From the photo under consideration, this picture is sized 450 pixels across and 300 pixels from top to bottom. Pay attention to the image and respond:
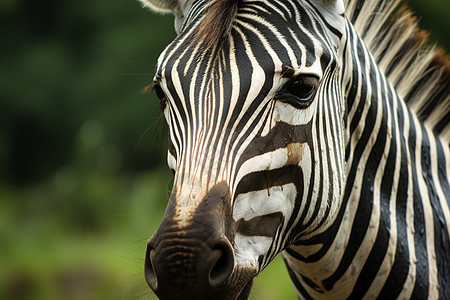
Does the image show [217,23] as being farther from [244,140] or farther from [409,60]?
[409,60]

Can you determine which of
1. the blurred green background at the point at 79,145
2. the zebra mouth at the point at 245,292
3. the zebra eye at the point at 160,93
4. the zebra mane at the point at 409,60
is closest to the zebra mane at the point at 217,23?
the zebra eye at the point at 160,93

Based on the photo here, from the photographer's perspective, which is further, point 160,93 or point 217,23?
point 160,93

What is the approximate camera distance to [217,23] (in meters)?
2.56

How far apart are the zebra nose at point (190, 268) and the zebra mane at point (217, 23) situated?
3.04 ft

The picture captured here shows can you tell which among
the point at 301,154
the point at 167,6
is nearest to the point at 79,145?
the point at 167,6

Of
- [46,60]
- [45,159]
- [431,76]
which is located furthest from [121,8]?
[431,76]

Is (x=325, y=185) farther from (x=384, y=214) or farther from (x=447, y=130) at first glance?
(x=447, y=130)

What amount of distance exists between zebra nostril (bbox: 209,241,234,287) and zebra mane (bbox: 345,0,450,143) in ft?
6.23

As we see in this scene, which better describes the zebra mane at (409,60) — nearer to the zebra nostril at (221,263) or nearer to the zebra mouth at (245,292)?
the zebra mouth at (245,292)

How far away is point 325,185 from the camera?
2682 millimetres

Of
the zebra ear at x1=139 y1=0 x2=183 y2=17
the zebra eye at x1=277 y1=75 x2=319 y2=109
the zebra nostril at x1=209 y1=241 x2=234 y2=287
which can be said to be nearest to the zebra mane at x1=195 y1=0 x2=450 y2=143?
the zebra ear at x1=139 y1=0 x2=183 y2=17

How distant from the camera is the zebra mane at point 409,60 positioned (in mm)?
3531

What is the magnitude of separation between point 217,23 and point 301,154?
0.71 m

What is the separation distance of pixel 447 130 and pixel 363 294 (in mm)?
1274
